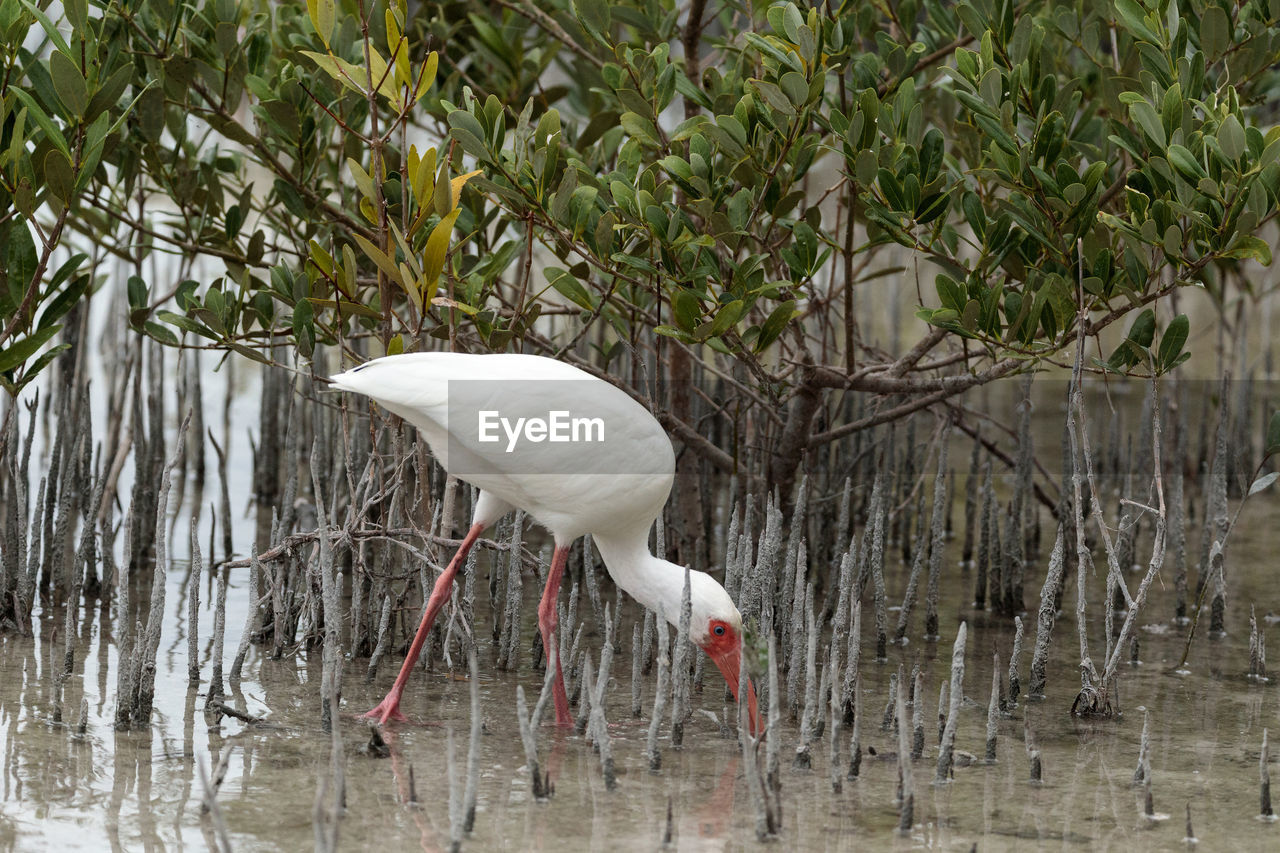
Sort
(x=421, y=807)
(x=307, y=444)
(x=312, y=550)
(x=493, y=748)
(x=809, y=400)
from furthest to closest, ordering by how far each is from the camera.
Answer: (x=307, y=444) < (x=809, y=400) < (x=312, y=550) < (x=493, y=748) < (x=421, y=807)

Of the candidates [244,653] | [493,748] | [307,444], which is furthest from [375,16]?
[307,444]

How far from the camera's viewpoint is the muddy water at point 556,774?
292cm

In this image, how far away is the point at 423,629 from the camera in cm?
366

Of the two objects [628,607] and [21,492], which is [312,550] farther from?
[628,607]

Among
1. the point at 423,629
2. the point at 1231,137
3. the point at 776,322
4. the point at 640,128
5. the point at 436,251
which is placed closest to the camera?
the point at 1231,137

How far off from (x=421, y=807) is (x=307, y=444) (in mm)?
3716

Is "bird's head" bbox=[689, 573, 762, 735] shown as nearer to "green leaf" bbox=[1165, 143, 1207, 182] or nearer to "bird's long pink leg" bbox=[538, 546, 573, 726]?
"bird's long pink leg" bbox=[538, 546, 573, 726]

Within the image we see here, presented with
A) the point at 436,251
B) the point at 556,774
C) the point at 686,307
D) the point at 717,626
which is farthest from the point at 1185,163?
the point at 556,774

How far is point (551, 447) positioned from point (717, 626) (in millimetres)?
620

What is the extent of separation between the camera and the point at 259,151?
4.21 metres

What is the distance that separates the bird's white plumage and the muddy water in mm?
527

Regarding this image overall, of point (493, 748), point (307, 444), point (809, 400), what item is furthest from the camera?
point (307, 444)

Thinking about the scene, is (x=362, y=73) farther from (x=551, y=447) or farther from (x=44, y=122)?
(x=551, y=447)

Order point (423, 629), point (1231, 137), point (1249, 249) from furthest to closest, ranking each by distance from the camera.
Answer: point (423, 629) < point (1249, 249) < point (1231, 137)
